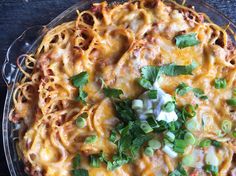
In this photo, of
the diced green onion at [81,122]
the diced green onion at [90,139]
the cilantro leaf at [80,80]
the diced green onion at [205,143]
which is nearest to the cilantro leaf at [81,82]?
the cilantro leaf at [80,80]

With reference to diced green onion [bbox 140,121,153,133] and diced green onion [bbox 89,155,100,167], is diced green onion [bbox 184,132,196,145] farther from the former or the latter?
diced green onion [bbox 89,155,100,167]

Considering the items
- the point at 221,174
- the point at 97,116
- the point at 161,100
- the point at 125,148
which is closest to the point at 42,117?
the point at 97,116

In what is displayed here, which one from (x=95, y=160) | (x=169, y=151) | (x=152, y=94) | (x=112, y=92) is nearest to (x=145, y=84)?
(x=152, y=94)

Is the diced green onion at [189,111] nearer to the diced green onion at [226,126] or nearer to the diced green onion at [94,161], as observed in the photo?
the diced green onion at [226,126]

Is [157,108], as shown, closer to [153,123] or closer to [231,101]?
[153,123]

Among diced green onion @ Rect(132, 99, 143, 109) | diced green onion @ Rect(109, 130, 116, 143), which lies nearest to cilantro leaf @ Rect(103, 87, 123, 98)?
diced green onion @ Rect(132, 99, 143, 109)

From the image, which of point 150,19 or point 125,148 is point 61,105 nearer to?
point 125,148

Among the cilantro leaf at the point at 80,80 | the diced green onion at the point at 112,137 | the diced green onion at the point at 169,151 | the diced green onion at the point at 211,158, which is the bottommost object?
the diced green onion at the point at 211,158
